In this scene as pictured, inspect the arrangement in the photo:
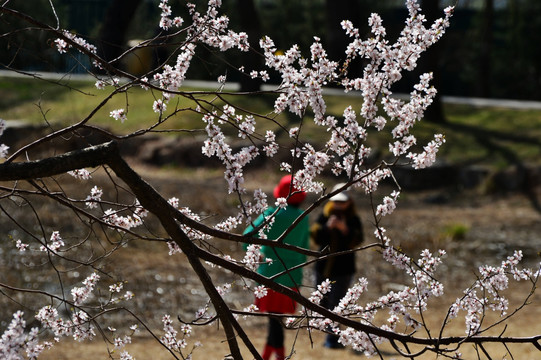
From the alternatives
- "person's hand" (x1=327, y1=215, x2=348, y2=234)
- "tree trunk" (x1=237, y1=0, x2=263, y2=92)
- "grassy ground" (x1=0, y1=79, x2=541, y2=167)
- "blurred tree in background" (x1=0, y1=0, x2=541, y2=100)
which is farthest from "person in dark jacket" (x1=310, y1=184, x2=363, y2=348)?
"tree trunk" (x1=237, y1=0, x2=263, y2=92)

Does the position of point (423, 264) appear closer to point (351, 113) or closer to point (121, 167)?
point (351, 113)

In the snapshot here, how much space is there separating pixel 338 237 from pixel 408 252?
4415mm

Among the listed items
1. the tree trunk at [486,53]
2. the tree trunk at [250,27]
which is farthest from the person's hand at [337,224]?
the tree trunk at [486,53]

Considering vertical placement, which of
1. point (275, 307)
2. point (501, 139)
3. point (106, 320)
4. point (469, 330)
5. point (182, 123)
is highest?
point (182, 123)

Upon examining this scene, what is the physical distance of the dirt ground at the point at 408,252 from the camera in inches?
312

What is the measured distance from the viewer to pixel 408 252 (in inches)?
456

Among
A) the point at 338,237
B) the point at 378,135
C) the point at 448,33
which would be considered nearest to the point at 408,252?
the point at 338,237

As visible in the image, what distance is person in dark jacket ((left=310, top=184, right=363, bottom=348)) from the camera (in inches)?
291

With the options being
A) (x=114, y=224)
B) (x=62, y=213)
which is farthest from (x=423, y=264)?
(x=62, y=213)

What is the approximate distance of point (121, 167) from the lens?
11.1ft

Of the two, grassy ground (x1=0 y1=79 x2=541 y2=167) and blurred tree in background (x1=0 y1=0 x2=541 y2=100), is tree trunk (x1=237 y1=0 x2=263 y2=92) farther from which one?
grassy ground (x1=0 y1=79 x2=541 y2=167)

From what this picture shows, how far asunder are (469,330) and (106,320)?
5.26 meters

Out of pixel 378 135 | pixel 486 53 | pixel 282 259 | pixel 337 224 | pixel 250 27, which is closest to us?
pixel 282 259

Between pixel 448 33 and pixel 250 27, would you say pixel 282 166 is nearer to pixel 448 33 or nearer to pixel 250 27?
pixel 250 27
